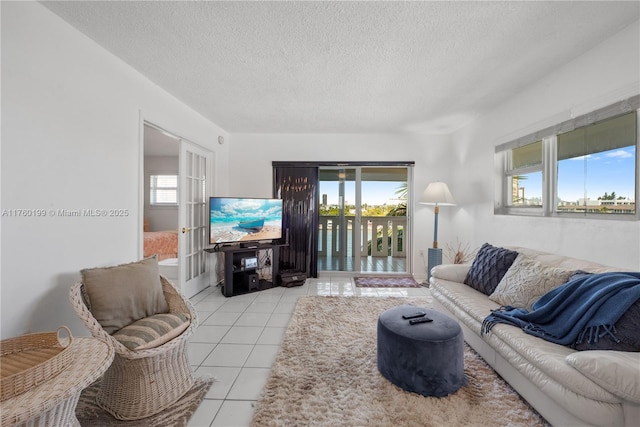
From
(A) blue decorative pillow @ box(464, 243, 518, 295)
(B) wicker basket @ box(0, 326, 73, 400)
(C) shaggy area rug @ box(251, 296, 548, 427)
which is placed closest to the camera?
(B) wicker basket @ box(0, 326, 73, 400)

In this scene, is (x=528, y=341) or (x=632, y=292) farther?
(x=528, y=341)

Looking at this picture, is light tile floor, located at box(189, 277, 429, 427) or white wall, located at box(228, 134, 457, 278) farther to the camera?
white wall, located at box(228, 134, 457, 278)

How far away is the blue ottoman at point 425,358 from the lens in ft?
5.30

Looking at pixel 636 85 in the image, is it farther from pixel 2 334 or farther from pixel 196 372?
pixel 2 334

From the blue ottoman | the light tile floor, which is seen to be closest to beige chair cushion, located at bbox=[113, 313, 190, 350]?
the light tile floor

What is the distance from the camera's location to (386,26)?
5.79 ft

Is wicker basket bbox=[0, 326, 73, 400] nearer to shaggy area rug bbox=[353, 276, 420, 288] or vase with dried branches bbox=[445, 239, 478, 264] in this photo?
shaggy area rug bbox=[353, 276, 420, 288]

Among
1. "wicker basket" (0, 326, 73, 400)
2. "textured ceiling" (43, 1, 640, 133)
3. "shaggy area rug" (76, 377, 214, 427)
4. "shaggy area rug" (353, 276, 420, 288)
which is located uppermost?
"textured ceiling" (43, 1, 640, 133)

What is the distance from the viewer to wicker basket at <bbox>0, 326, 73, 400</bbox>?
938 mm

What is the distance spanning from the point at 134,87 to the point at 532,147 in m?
3.91

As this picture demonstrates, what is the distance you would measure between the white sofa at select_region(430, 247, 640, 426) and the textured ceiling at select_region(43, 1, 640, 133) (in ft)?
5.41

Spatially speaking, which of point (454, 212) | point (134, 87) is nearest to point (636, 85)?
point (454, 212)

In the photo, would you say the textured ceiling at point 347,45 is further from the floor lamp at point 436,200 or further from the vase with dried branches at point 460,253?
the vase with dried branches at point 460,253

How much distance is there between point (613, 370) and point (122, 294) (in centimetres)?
258
